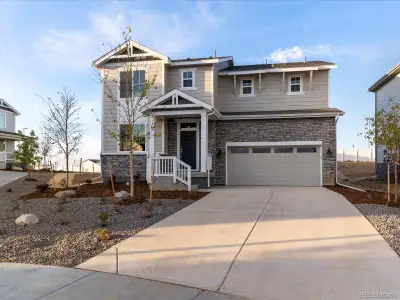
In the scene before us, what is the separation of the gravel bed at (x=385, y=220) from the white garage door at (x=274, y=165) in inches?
264

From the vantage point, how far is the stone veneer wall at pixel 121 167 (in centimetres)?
1647

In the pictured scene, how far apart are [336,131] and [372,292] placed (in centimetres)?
A: 1347

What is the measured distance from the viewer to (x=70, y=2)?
11180 millimetres

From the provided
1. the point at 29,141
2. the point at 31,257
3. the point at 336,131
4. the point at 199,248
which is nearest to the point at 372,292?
the point at 199,248

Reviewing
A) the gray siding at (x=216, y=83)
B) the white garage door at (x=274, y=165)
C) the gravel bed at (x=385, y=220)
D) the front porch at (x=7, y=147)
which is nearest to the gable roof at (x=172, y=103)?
the gray siding at (x=216, y=83)

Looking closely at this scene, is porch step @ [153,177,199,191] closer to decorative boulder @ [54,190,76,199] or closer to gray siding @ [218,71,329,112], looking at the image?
decorative boulder @ [54,190,76,199]

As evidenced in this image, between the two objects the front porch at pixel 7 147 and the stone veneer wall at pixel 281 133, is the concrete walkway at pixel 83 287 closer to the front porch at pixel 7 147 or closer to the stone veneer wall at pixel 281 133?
the stone veneer wall at pixel 281 133

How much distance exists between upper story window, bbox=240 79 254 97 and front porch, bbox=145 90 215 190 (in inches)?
102

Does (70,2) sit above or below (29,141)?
above

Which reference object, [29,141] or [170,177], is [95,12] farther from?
[29,141]

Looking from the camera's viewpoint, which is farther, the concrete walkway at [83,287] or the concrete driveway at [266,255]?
the concrete driveway at [266,255]

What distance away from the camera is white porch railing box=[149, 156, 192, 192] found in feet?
46.0

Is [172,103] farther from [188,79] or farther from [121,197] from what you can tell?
[121,197]

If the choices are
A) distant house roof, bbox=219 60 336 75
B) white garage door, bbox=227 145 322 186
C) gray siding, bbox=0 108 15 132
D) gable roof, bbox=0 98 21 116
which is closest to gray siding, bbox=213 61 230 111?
distant house roof, bbox=219 60 336 75
